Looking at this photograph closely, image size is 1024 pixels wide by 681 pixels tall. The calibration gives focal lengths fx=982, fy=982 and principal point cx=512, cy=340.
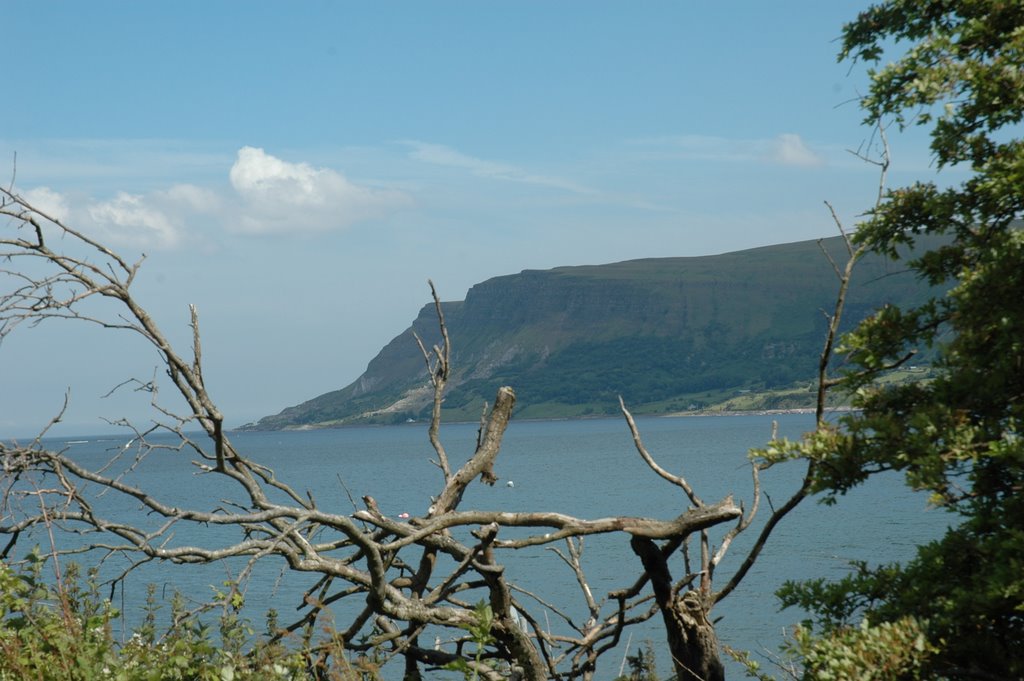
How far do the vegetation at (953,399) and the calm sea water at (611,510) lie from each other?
14.8 inches

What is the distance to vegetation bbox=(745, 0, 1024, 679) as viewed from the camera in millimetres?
4266

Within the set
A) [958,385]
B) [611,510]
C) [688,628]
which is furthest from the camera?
[611,510]

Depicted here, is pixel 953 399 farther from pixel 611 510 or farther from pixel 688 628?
pixel 611 510

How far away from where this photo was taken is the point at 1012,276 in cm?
452

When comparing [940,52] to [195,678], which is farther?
[195,678]

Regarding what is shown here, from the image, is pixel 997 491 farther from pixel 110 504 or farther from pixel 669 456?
pixel 669 456

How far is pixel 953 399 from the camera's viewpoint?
4.74m

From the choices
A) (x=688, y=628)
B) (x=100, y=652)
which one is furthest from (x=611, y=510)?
(x=100, y=652)

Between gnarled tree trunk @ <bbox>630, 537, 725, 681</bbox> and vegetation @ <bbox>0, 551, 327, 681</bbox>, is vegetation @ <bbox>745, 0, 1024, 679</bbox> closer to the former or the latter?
gnarled tree trunk @ <bbox>630, 537, 725, 681</bbox>

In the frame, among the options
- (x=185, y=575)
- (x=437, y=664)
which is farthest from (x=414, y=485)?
(x=437, y=664)

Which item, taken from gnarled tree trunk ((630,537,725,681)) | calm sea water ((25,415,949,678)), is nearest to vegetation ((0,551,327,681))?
calm sea water ((25,415,949,678))

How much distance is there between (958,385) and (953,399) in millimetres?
75

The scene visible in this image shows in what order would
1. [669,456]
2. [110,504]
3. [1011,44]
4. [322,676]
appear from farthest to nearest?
[669,456] → [110,504] → [322,676] → [1011,44]

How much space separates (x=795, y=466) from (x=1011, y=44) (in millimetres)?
106429
